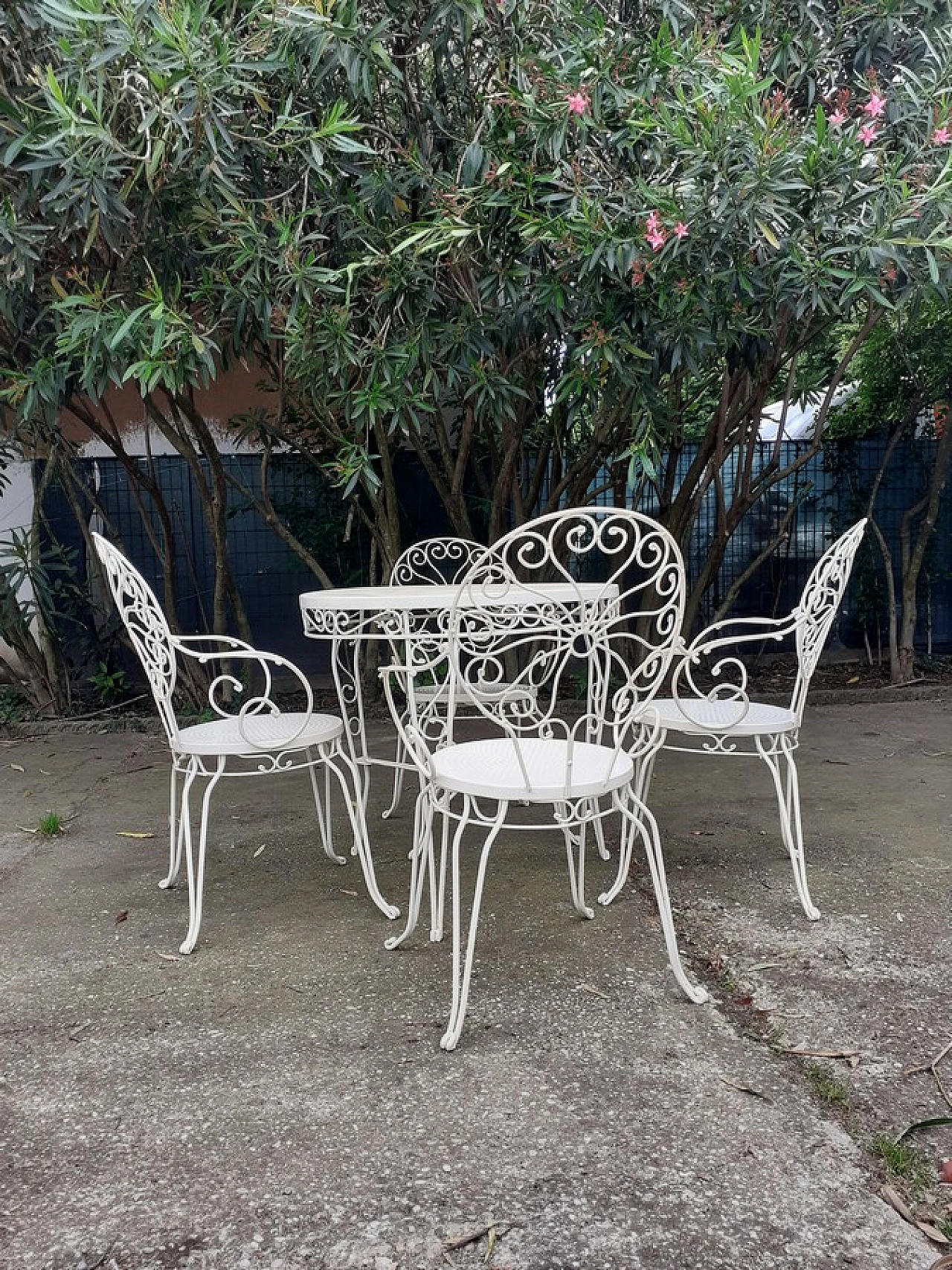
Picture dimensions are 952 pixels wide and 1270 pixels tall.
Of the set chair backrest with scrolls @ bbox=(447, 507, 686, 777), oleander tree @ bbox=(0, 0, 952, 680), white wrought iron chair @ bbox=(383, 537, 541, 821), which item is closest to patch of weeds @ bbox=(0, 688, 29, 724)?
oleander tree @ bbox=(0, 0, 952, 680)

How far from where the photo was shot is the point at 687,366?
11.7ft

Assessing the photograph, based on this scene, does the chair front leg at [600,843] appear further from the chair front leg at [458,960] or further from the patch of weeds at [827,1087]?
the patch of weeds at [827,1087]

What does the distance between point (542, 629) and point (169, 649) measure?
103 centimetres

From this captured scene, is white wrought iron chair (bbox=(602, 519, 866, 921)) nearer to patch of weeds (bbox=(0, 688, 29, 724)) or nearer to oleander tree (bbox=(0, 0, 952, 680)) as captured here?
oleander tree (bbox=(0, 0, 952, 680))

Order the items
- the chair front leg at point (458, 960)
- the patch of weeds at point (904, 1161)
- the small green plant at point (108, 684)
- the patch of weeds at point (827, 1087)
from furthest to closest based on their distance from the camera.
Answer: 1. the small green plant at point (108, 684)
2. the chair front leg at point (458, 960)
3. the patch of weeds at point (827, 1087)
4. the patch of weeds at point (904, 1161)

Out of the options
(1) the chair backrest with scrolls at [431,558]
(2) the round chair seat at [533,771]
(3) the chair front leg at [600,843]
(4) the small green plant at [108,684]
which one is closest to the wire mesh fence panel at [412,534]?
(4) the small green plant at [108,684]

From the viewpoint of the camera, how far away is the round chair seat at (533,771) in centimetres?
193

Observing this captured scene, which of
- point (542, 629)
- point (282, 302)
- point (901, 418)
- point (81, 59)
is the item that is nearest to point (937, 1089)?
point (542, 629)

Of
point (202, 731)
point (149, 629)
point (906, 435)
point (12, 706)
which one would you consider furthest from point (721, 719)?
point (12, 706)

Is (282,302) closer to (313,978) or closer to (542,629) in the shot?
(542,629)

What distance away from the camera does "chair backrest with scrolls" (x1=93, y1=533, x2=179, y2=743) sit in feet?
8.43

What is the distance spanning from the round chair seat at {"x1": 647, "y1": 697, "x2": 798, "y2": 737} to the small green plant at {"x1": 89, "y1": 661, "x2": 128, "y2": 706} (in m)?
3.81

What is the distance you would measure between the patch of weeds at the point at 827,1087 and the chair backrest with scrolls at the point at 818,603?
104 centimetres

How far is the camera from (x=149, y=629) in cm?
260
